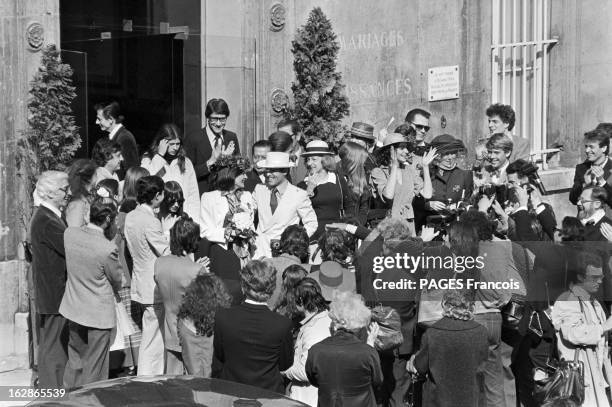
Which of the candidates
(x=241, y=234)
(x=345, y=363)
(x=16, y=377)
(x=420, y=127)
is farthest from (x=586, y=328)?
(x=16, y=377)

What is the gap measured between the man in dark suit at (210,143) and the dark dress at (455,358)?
429cm

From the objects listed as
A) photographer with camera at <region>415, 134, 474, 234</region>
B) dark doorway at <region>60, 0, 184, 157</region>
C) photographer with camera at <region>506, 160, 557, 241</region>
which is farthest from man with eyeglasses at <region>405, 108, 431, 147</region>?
dark doorway at <region>60, 0, 184, 157</region>

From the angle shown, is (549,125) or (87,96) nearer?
(87,96)

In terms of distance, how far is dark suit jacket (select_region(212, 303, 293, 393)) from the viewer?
27.8ft

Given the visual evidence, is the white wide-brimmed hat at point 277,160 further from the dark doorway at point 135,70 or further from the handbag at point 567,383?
the dark doorway at point 135,70

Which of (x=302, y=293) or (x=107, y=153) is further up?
(x=107, y=153)

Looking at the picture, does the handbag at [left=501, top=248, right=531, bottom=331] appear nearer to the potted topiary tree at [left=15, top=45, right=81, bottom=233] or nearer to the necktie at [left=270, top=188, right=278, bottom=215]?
the necktie at [left=270, top=188, right=278, bottom=215]

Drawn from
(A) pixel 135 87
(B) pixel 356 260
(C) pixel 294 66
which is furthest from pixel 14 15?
(B) pixel 356 260

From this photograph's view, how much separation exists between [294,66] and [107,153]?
3.77 meters

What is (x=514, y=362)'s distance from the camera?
407 inches

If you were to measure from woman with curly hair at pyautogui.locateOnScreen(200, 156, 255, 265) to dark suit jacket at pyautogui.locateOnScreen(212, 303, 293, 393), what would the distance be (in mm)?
2325

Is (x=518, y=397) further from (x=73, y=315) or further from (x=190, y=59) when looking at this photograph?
(x=190, y=59)

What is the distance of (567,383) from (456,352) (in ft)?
4.69

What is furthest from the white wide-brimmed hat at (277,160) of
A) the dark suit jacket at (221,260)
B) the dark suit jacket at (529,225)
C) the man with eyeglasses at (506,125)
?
the man with eyeglasses at (506,125)
